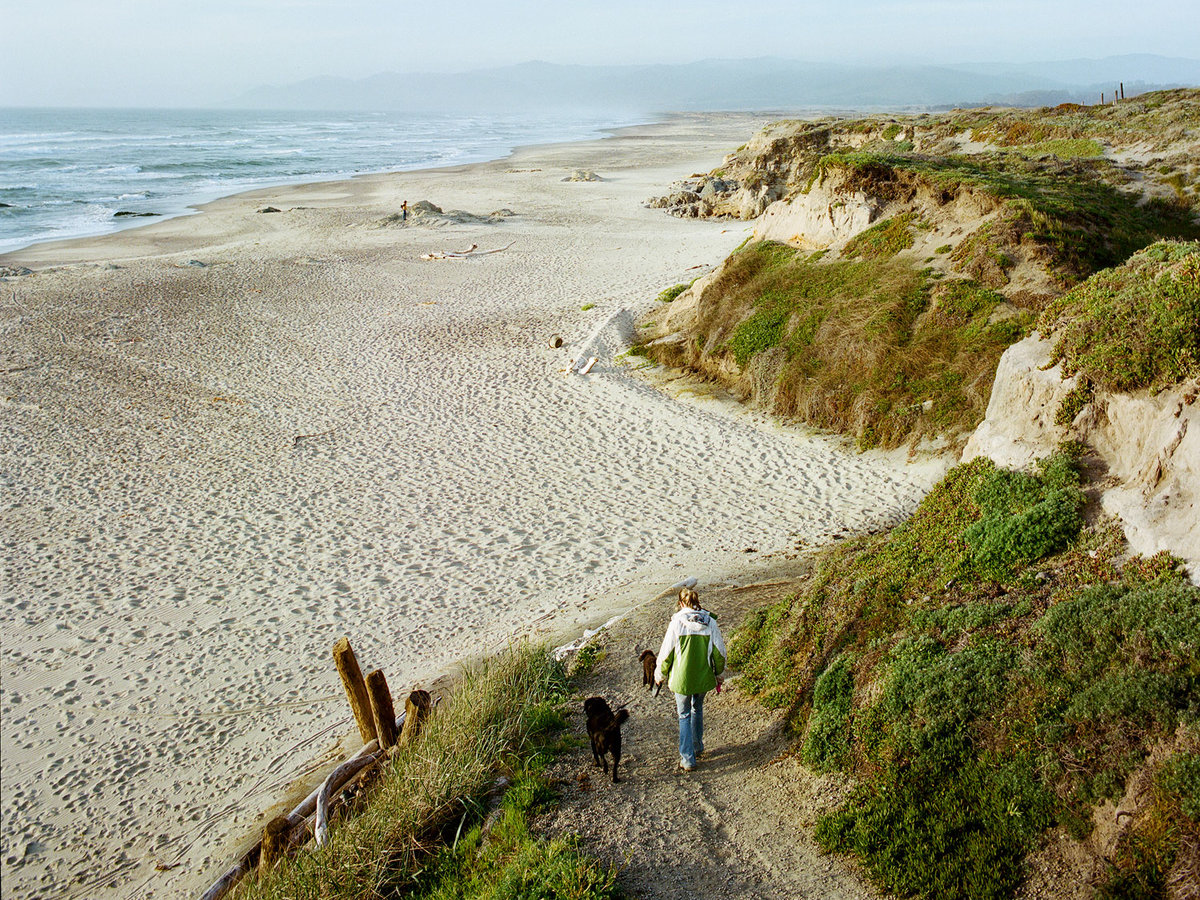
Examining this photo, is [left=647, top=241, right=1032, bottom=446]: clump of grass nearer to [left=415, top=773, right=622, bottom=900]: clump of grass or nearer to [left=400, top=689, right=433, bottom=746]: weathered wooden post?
[left=400, top=689, right=433, bottom=746]: weathered wooden post

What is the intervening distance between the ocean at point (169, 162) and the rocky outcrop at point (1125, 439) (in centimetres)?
3875

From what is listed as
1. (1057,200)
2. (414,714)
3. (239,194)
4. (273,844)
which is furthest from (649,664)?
(239,194)

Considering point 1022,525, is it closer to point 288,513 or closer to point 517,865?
point 517,865

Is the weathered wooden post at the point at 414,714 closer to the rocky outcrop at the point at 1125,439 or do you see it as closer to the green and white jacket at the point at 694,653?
the green and white jacket at the point at 694,653

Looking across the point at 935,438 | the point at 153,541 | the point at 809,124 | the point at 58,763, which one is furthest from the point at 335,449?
the point at 809,124

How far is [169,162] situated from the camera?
6875 centimetres

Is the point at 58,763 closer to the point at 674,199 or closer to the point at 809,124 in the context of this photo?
the point at 674,199

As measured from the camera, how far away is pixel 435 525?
12.1 m

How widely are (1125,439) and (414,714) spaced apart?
675 cm

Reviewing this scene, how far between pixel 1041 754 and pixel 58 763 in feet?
28.4

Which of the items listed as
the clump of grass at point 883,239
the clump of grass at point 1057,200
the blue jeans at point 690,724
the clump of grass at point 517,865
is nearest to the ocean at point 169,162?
the clump of grass at point 883,239

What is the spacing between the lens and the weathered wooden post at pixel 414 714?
23.9 ft

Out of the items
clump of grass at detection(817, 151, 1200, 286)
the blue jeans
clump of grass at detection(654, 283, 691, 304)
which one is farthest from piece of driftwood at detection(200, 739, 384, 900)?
clump of grass at detection(654, 283, 691, 304)

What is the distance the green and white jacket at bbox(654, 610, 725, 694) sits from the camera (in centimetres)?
652
